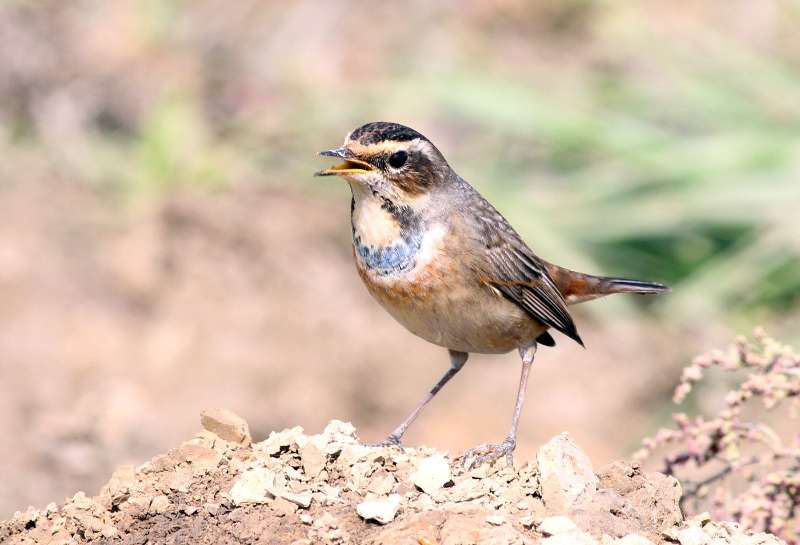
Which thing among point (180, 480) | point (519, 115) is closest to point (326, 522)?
point (180, 480)

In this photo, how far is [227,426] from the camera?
3994 millimetres

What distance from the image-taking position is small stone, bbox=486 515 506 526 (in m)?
3.45

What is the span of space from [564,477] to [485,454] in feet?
2.10

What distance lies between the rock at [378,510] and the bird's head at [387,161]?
1.36 m

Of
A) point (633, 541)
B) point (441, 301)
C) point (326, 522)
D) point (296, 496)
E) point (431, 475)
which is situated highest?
point (441, 301)

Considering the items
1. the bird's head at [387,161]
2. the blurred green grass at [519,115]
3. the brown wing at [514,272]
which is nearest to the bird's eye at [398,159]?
the bird's head at [387,161]

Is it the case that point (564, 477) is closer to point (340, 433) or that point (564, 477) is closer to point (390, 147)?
point (340, 433)

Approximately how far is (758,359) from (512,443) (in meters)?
0.95

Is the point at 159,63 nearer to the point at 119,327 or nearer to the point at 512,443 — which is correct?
the point at 119,327

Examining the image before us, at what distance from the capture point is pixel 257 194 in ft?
33.4

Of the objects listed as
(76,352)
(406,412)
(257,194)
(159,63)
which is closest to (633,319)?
(406,412)

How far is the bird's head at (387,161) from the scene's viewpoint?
464cm

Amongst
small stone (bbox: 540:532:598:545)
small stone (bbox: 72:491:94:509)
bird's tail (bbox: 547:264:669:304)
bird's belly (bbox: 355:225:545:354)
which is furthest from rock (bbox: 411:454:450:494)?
bird's tail (bbox: 547:264:669:304)

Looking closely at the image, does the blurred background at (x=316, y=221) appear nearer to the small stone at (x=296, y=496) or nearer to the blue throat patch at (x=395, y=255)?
the blue throat patch at (x=395, y=255)
